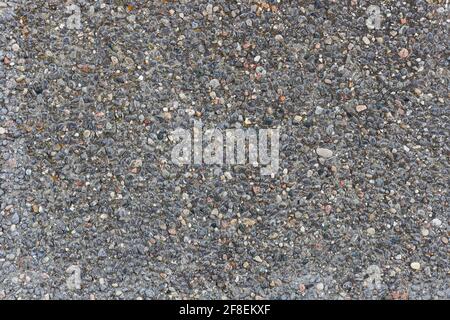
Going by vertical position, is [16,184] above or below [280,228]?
above

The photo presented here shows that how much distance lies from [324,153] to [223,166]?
49 cm

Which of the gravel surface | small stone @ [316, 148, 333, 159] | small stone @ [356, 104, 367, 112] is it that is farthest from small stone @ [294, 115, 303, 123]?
small stone @ [356, 104, 367, 112]

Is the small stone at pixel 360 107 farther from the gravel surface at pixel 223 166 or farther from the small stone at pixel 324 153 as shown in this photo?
the small stone at pixel 324 153

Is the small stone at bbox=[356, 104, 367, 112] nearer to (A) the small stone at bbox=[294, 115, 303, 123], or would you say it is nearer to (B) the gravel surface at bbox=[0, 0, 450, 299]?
(B) the gravel surface at bbox=[0, 0, 450, 299]

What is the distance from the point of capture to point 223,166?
2.56 m

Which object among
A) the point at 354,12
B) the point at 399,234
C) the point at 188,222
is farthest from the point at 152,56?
the point at 399,234

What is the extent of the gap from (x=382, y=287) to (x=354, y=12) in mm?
1331

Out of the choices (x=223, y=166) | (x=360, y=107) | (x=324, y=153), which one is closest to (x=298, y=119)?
(x=324, y=153)

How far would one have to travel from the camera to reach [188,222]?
2539 millimetres

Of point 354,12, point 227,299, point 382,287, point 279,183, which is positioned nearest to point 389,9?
point 354,12

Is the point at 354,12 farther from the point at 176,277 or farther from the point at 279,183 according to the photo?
the point at 176,277

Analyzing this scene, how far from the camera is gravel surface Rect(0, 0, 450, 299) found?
2.52 meters

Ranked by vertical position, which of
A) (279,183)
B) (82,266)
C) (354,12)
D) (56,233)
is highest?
(354,12)

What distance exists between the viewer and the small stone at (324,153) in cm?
256
